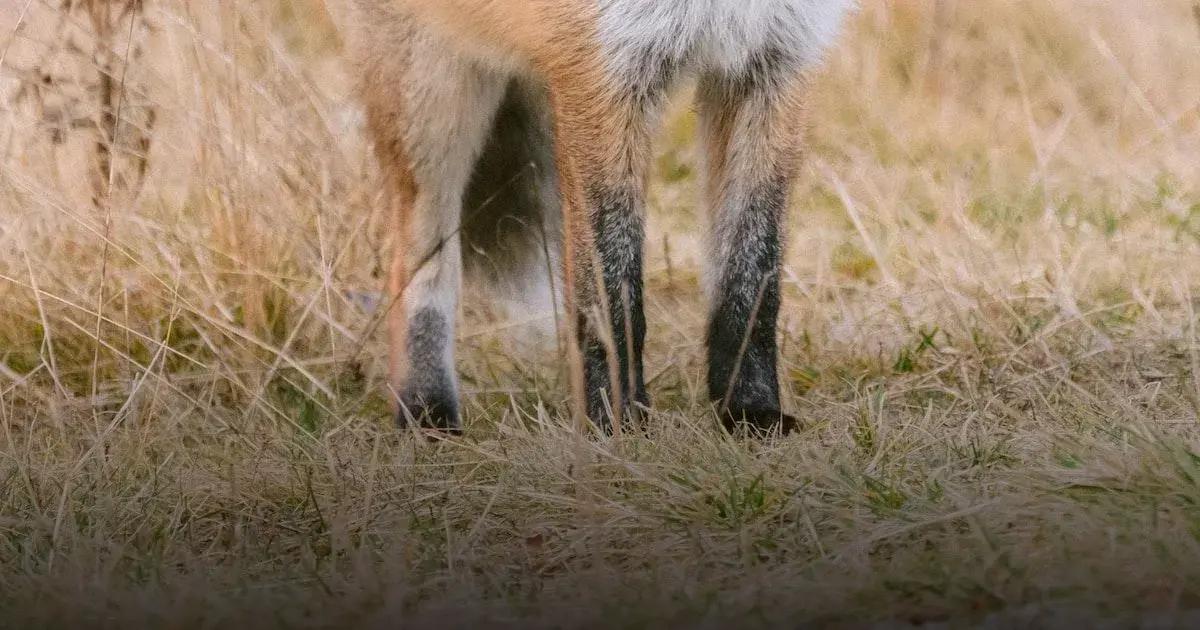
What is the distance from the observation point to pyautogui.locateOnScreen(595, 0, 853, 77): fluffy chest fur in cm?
367

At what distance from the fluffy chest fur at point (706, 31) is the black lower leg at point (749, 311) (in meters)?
0.38

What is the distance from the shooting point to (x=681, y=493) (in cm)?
313

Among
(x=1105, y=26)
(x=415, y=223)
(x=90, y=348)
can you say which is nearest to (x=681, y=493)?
(x=415, y=223)

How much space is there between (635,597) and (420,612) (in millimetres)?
374

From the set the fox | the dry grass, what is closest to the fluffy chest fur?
the fox

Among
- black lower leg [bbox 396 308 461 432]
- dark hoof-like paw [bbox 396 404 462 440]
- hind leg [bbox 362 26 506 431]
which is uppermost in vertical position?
hind leg [bbox 362 26 506 431]

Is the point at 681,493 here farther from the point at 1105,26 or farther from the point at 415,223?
the point at 1105,26

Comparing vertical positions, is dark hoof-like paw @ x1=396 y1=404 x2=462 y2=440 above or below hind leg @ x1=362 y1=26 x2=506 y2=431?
below

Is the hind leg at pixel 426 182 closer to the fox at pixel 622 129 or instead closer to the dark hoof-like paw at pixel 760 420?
the fox at pixel 622 129

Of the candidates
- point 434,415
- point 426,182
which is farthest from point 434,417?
point 426,182

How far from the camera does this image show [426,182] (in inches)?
183

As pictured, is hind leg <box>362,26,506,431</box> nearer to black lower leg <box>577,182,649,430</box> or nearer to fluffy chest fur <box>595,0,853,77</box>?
black lower leg <box>577,182,649,430</box>

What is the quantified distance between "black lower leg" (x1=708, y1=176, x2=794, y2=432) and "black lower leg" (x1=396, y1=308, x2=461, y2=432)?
1.00 metres

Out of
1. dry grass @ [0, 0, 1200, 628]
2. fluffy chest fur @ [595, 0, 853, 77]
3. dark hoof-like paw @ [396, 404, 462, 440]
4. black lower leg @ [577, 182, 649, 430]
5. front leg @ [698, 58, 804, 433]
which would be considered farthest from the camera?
dark hoof-like paw @ [396, 404, 462, 440]
